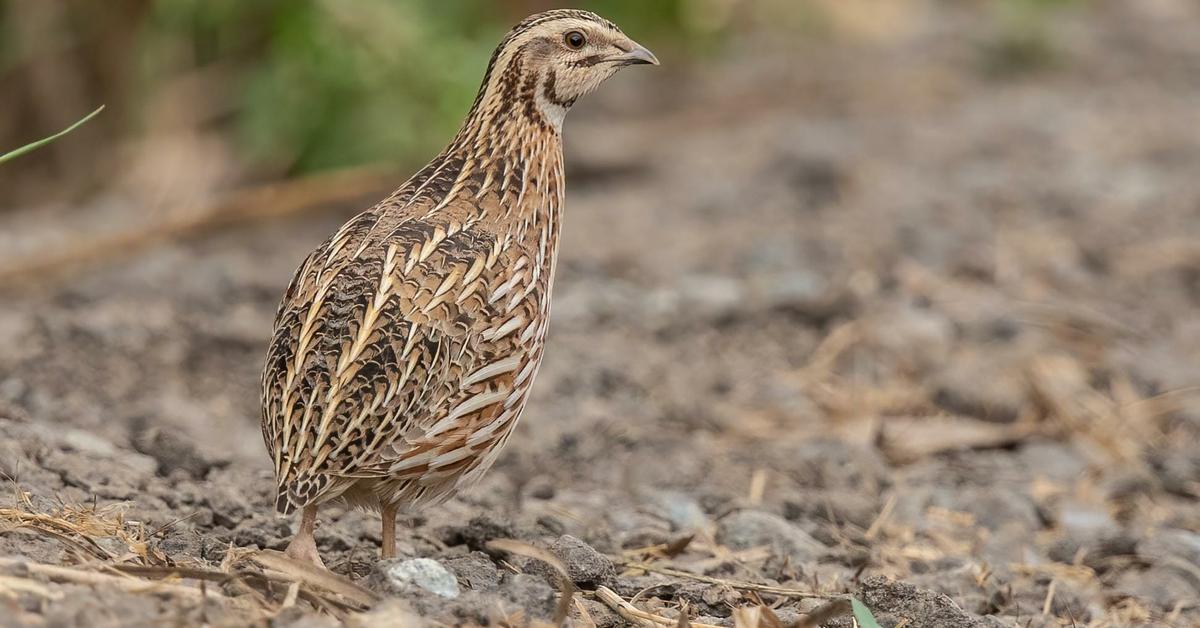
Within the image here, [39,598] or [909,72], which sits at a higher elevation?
[39,598]

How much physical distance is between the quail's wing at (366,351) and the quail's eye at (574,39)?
911mm

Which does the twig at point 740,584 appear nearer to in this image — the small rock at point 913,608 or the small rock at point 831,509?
the small rock at point 913,608

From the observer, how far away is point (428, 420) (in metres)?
4.17

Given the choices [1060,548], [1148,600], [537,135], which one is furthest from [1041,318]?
[537,135]

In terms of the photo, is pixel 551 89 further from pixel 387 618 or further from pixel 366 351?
pixel 387 618

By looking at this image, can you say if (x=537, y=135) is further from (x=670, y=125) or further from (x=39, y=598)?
(x=670, y=125)

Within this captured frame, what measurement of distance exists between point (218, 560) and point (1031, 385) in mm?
4153

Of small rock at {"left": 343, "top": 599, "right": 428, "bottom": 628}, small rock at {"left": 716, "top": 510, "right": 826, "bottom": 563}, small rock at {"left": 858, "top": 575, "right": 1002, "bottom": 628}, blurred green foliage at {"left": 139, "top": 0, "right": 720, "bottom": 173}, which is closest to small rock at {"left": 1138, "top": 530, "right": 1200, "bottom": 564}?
small rock at {"left": 716, "top": 510, "right": 826, "bottom": 563}

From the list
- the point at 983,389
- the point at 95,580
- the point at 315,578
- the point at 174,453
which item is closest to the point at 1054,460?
the point at 983,389

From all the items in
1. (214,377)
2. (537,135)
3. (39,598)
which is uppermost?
(537,135)

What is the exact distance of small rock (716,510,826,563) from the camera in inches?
201

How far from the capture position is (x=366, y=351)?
A: 4062mm

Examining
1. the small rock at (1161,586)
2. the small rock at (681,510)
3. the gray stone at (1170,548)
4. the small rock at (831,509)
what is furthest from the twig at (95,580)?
the gray stone at (1170,548)

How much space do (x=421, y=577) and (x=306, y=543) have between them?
0.41m
